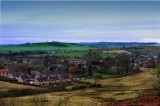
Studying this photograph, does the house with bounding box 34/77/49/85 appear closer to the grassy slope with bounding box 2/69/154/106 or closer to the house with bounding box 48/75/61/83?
the house with bounding box 48/75/61/83

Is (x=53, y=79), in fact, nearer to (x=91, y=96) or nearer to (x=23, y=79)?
(x=23, y=79)

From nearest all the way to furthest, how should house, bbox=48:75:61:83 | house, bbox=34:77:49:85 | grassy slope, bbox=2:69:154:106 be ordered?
grassy slope, bbox=2:69:154:106
house, bbox=34:77:49:85
house, bbox=48:75:61:83

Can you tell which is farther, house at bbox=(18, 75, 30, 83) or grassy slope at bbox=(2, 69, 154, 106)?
house at bbox=(18, 75, 30, 83)

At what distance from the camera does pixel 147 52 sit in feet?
557

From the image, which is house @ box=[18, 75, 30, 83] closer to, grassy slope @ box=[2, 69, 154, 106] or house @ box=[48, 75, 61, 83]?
house @ box=[48, 75, 61, 83]

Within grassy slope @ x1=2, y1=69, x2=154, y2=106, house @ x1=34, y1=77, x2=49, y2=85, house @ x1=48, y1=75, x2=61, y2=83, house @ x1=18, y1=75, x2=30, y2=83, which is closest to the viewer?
grassy slope @ x1=2, y1=69, x2=154, y2=106

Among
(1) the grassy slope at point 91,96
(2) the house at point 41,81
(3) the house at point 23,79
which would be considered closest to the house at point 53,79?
(2) the house at point 41,81

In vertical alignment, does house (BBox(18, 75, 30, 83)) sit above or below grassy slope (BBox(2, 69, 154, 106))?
below

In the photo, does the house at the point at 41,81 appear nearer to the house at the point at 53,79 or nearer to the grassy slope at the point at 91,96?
the house at the point at 53,79

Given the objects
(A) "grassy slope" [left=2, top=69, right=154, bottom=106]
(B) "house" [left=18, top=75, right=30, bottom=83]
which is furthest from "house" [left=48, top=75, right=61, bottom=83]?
(A) "grassy slope" [left=2, top=69, right=154, bottom=106]

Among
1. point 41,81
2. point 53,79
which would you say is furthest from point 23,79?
point 53,79

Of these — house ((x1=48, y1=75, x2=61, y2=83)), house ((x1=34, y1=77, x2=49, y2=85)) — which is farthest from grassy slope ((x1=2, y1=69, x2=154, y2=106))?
house ((x1=48, y1=75, x2=61, y2=83))

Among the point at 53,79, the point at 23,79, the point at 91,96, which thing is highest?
the point at 91,96

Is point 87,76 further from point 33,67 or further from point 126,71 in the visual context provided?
point 33,67
